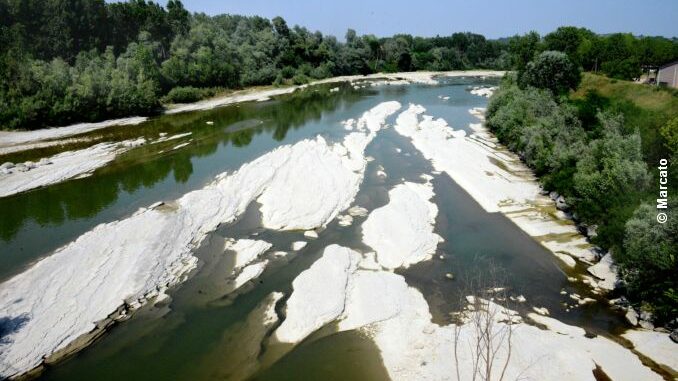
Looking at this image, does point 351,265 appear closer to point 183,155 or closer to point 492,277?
point 492,277

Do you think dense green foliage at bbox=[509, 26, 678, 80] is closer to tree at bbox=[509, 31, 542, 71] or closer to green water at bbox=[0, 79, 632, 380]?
tree at bbox=[509, 31, 542, 71]

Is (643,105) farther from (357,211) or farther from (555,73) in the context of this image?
(357,211)

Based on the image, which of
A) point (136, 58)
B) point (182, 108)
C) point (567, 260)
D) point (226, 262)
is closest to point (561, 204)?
point (567, 260)

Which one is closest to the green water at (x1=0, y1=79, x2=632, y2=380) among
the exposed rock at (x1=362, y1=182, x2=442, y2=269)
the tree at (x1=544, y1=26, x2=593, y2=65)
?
the exposed rock at (x1=362, y1=182, x2=442, y2=269)

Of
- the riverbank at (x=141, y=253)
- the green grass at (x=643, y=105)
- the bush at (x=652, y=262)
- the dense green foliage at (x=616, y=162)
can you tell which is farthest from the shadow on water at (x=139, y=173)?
the green grass at (x=643, y=105)

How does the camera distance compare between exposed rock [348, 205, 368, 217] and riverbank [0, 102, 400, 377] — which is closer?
riverbank [0, 102, 400, 377]
